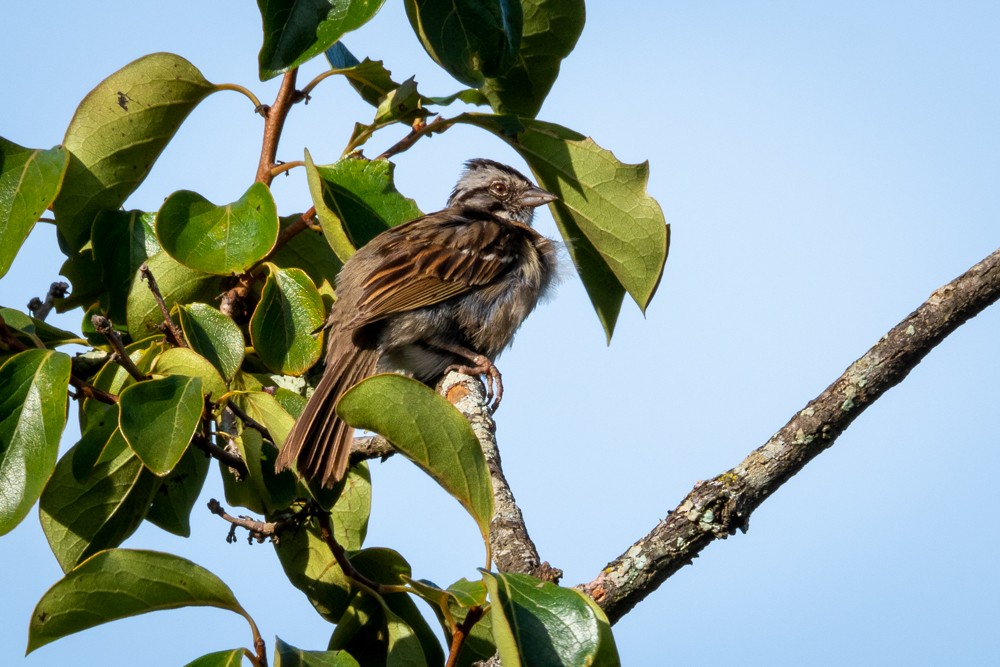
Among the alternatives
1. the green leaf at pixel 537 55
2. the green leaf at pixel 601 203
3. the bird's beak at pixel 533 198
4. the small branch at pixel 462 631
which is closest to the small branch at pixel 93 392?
the small branch at pixel 462 631

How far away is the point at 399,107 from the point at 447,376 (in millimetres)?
1357

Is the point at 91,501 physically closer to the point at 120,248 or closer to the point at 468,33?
the point at 120,248

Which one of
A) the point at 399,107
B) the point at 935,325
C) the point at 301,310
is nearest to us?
the point at 935,325

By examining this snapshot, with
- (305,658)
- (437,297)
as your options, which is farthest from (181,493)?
(437,297)

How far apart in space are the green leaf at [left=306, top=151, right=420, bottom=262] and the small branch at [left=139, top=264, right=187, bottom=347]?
0.48m

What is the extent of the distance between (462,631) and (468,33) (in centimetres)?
153

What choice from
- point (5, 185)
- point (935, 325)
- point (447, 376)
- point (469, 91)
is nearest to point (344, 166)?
point (469, 91)

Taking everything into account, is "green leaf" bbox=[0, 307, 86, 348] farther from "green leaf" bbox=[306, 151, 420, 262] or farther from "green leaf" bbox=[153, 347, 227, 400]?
"green leaf" bbox=[306, 151, 420, 262]

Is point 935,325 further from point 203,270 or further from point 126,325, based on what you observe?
point 126,325

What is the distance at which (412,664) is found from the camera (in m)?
2.63

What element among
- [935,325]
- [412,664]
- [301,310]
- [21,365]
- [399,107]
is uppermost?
[399,107]

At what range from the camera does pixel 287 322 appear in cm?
308

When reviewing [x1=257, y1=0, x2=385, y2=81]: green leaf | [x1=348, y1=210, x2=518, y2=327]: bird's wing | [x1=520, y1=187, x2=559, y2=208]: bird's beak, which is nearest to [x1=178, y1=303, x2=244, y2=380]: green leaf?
[x1=257, y1=0, x2=385, y2=81]: green leaf

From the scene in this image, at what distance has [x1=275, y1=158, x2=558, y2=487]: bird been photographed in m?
4.43
